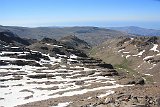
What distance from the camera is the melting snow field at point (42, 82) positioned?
6812 cm

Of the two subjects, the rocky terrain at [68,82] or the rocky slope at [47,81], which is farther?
the rocky slope at [47,81]

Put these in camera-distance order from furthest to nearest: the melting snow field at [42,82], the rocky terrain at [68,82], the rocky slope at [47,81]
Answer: the melting snow field at [42,82] → the rocky slope at [47,81] → the rocky terrain at [68,82]

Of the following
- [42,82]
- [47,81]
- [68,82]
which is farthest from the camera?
[47,81]

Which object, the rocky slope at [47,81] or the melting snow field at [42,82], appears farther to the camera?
the melting snow field at [42,82]

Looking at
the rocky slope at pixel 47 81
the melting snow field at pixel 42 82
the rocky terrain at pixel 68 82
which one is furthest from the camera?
the melting snow field at pixel 42 82

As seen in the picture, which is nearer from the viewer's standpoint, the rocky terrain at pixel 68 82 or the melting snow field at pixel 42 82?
the rocky terrain at pixel 68 82

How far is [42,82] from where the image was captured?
3526 inches

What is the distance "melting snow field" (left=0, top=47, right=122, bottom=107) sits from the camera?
68125 mm

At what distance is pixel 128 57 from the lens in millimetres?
194500

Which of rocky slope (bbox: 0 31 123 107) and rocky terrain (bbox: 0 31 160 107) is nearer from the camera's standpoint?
rocky terrain (bbox: 0 31 160 107)

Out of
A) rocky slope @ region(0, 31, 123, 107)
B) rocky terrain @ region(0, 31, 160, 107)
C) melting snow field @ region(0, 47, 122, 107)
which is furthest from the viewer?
melting snow field @ region(0, 47, 122, 107)

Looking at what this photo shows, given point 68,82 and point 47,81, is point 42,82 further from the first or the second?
point 68,82

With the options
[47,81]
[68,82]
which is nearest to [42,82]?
[47,81]

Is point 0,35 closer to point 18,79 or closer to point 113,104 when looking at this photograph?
point 18,79
